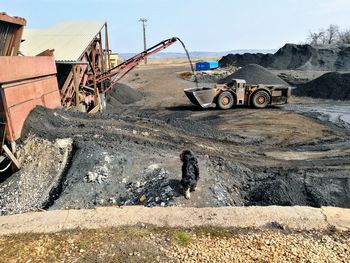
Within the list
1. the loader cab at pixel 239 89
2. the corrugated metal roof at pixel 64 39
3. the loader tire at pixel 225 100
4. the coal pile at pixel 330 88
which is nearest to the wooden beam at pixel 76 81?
the corrugated metal roof at pixel 64 39

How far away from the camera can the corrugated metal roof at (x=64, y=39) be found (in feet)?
51.5

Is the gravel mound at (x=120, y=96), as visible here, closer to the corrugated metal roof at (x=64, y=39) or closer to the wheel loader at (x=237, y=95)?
the corrugated metal roof at (x=64, y=39)

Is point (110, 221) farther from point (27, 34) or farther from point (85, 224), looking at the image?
point (27, 34)

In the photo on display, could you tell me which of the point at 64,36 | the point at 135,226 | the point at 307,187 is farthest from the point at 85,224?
the point at 64,36

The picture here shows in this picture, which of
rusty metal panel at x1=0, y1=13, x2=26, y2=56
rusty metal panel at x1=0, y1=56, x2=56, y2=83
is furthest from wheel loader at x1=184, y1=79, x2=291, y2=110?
rusty metal panel at x1=0, y1=13, x2=26, y2=56

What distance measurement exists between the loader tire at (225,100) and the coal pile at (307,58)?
27.4m

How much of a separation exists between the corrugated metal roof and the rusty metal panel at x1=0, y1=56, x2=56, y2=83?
4640 millimetres

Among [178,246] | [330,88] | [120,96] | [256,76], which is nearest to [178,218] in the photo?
[178,246]

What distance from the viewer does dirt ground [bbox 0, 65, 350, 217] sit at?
22.3ft

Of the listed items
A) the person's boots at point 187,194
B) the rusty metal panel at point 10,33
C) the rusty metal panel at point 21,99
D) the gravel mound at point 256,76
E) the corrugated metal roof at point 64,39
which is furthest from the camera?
the gravel mound at point 256,76

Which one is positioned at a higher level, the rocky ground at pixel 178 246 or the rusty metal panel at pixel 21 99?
the rusty metal panel at pixel 21 99

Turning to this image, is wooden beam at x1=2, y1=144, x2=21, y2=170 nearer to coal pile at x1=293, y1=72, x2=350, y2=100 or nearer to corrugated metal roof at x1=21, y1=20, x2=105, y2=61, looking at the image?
corrugated metal roof at x1=21, y1=20, x2=105, y2=61

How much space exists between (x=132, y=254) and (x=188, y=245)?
716 millimetres

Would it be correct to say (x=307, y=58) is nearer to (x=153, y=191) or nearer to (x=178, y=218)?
(x=153, y=191)
